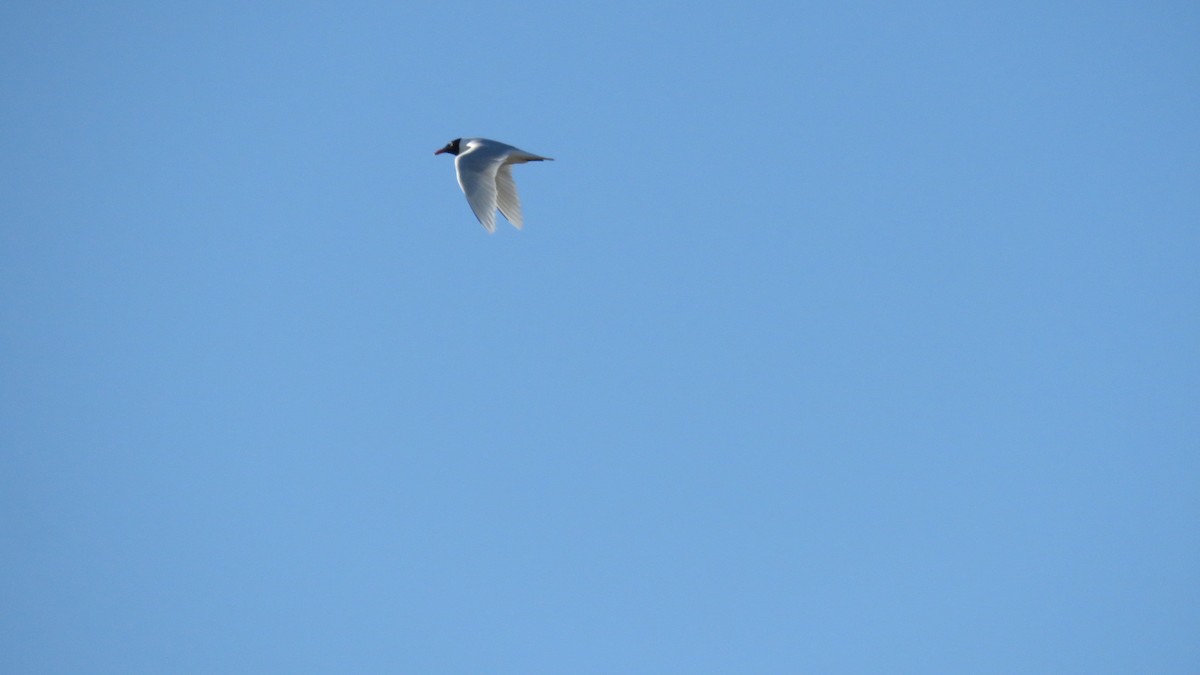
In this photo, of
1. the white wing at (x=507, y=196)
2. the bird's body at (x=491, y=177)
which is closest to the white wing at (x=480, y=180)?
the bird's body at (x=491, y=177)

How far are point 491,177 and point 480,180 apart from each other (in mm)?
115

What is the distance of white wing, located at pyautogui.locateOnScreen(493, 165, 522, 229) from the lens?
11.0 metres

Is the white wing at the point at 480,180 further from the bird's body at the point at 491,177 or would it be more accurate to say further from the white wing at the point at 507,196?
the white wing at the point at 507,196

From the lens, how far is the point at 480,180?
10844mm

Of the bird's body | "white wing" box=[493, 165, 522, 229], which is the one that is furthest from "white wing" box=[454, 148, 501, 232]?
"white wing" box=[493, 165, 522, 229]

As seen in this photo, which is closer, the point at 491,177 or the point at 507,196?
the point at 491,177

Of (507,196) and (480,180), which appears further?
(507,196)

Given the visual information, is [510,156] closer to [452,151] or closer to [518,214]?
[518,214]

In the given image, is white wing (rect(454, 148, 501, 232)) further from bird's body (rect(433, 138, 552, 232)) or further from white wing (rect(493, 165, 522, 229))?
white wing (rect(493, 165, 522, 229))

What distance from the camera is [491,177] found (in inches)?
427

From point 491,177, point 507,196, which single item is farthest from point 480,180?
point 507,196

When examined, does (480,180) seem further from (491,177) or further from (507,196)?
(507,196)

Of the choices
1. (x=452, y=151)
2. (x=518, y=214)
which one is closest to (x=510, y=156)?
(x=518, y=214)

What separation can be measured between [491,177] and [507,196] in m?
0.30
